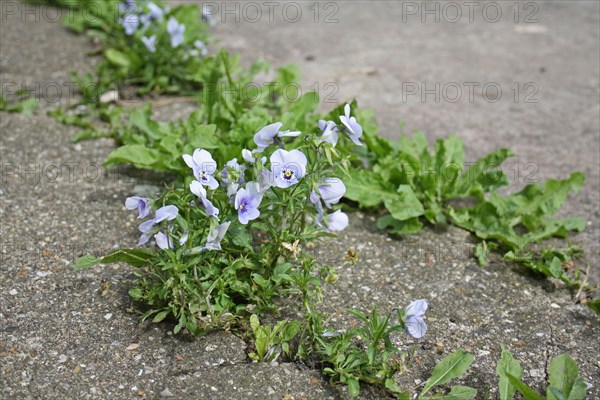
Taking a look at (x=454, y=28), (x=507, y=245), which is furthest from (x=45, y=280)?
(x=454, y=28)

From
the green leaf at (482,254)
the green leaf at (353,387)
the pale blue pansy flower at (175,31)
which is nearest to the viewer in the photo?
the green leaf at (353,387)

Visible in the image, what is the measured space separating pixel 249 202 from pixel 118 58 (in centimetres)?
221

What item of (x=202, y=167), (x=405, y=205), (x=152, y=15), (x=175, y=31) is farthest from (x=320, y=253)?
(x=152, y=15)

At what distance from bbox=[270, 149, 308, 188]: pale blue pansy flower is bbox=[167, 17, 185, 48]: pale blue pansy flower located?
202 cm

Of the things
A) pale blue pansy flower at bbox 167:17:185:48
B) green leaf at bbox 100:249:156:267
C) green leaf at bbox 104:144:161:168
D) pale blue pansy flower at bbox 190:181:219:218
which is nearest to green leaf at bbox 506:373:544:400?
pale blue pansy flower at bbox 190:181:219:218

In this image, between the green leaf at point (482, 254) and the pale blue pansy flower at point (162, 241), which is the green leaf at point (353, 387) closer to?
the pale blue pansy flower at point (162, 241)

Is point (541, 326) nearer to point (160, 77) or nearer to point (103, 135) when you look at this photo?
point (103, 135)

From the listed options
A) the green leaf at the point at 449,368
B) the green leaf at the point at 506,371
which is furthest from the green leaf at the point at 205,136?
the green leaf at the point at 506,371

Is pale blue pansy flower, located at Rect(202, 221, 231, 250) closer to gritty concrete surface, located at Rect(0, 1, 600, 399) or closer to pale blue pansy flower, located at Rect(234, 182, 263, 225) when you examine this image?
pale blue pansy flower, located at Rect(234, 182, 263, 225)

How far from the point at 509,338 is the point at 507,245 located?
569 millimetres

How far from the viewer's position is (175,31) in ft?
13.6

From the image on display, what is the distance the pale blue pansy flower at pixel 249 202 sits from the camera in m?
2.31

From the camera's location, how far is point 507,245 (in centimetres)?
301

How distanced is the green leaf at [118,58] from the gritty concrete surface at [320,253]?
0.25 m
